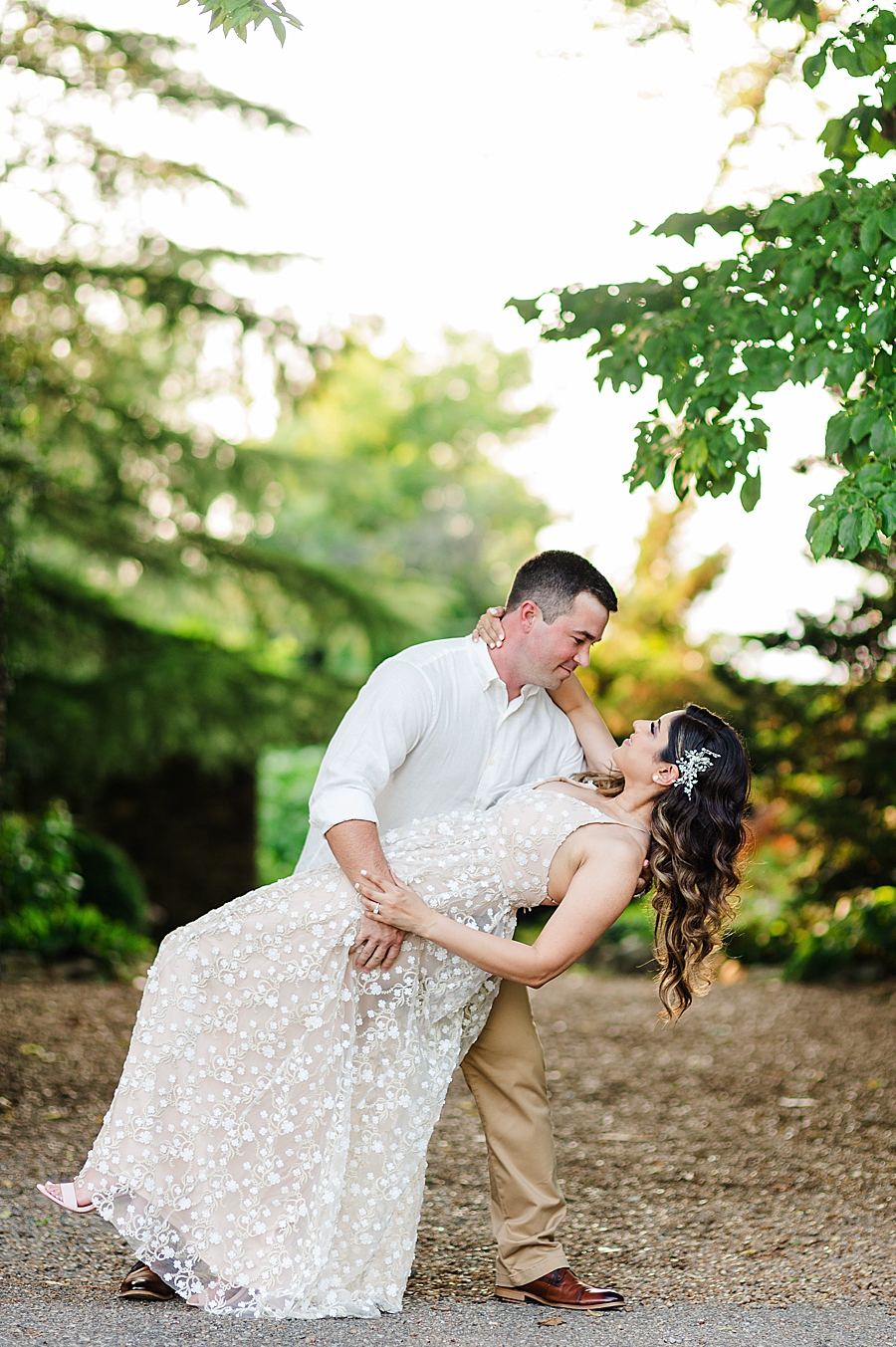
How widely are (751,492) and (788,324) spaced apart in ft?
1.64

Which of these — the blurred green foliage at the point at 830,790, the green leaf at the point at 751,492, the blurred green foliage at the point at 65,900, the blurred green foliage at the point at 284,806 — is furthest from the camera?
the blurred green foliage at the point at 284,806

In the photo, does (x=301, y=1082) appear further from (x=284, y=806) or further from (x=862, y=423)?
(x=284, y=806)

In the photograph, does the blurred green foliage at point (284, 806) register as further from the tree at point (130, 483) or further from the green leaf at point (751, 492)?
the green leaf at point (751, 492)

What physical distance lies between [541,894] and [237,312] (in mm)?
6634

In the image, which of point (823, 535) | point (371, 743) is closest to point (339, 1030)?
point (371, 743)

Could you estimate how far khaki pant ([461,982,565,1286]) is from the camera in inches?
137

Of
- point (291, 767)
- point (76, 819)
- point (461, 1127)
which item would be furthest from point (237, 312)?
point (291, 767)

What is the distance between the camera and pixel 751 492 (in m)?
4.04

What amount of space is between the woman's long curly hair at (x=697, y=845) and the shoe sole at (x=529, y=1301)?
751 mm

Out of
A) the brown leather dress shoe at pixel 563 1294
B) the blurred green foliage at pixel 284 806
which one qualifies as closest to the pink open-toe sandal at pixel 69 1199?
the brown leather dress shoe at pixel 563 1294

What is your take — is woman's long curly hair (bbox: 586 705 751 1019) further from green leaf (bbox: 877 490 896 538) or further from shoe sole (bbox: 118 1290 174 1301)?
shoe sole (bbox: 118 1290 174 1301)

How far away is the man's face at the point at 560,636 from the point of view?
3.59 meters

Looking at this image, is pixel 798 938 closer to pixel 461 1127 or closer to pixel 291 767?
pixel 461 1127

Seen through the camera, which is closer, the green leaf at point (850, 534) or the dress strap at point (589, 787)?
the dress strap at point (589, 787)
